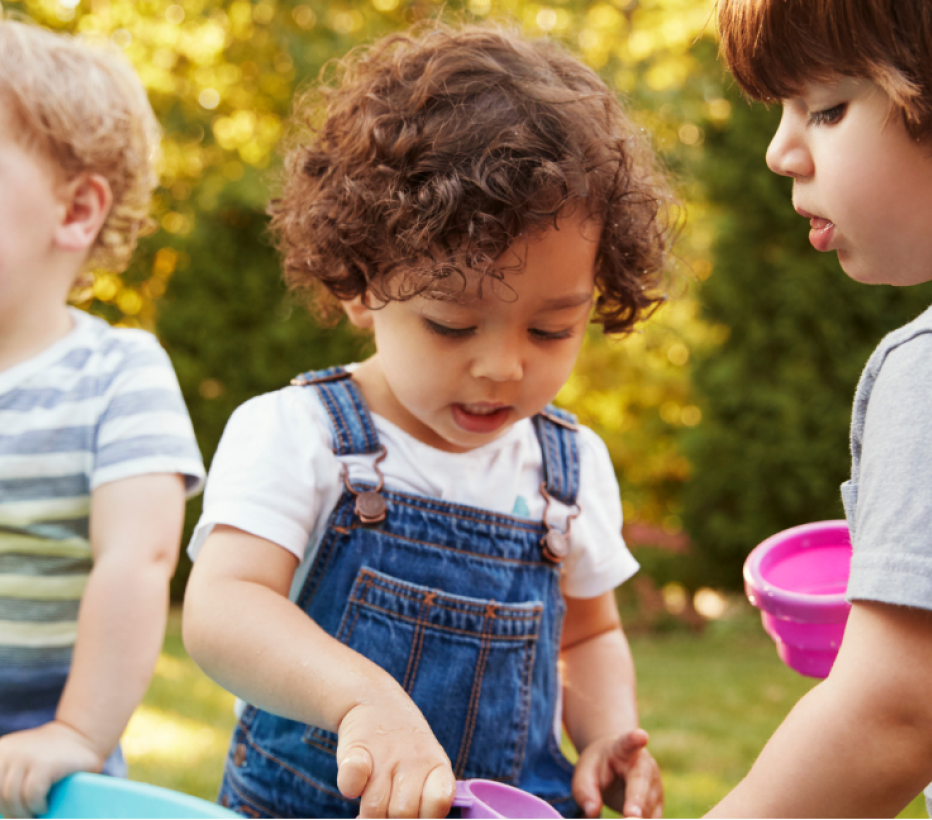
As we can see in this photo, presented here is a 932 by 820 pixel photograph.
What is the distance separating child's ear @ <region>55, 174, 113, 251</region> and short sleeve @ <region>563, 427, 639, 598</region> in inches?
41.7

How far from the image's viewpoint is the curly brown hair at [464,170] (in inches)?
53.4

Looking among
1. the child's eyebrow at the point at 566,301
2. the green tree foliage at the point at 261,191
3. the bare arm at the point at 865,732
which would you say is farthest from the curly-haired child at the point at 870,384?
the green tree foliage at the point at 261,191

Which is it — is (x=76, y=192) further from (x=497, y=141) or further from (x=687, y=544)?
(x=687, y=544)

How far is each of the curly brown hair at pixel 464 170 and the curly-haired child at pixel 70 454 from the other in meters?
0.45

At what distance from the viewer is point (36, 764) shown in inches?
53.2

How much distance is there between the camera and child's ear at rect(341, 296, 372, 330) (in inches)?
62.9

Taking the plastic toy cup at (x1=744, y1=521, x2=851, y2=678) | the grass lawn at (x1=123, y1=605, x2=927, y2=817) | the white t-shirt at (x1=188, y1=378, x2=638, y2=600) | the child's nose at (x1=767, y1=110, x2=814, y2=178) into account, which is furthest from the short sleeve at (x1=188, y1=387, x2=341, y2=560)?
the grass lawn at (x1=123, y1=605, x2=927, y2=817)

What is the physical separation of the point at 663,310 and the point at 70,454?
6592mm

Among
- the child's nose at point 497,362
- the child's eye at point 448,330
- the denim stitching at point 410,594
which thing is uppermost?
the child's eye at point 448,330

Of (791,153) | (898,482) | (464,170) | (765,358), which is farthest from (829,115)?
(765,358)

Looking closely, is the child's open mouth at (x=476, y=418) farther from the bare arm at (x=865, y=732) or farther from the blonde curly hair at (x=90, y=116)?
the blonde curly hair at (x=90, y=116)

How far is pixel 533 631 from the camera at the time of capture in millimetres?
1538

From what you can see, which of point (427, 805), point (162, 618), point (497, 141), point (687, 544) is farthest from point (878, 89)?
point (687, 544)

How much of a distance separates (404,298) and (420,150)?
0.22 meters
